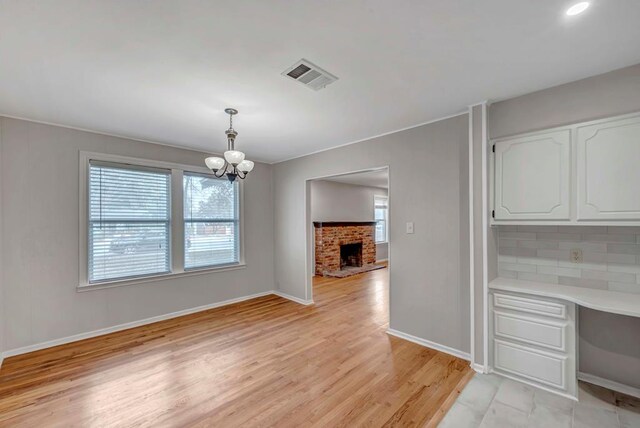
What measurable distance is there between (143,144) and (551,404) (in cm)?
522

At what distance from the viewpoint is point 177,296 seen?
420 cm

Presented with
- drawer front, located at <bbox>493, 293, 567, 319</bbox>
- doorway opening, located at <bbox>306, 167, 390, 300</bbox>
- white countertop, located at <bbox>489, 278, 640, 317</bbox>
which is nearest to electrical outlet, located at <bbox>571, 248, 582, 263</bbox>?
white countertop, located at <bbox>489, 278, 640, 317</bbox>


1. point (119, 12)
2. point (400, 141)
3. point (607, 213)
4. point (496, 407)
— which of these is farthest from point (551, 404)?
point (119, 12)

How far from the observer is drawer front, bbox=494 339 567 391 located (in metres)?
2.24

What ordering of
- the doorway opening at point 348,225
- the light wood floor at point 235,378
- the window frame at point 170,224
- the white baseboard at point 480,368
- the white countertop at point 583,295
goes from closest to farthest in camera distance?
the white countertop at point 583,295 < the light wood floor at point 235,378 < the white baseboard at point 480,368 < the window frame at point 170,224 < the doorway opening at point 348,225

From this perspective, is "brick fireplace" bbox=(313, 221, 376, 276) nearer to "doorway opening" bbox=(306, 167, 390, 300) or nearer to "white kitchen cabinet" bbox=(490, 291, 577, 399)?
"doorway opening" bbox=(306, 167, 390, 300)

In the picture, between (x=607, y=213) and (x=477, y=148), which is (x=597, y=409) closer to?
(x=607, y=213)

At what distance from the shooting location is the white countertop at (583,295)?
6.36 ft

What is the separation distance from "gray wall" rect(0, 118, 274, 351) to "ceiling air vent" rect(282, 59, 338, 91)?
2.84 m

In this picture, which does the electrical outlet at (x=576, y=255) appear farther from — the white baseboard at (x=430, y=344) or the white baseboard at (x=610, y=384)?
the white baseboard at (x=430, y=344)

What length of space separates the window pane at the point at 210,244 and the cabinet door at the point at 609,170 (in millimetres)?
4521

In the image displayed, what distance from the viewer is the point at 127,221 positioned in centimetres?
374

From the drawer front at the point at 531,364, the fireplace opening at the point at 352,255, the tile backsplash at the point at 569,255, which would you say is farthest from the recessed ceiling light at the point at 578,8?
the fireplace opening at the point at 352,255

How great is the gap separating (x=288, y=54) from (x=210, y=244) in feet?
11.6
